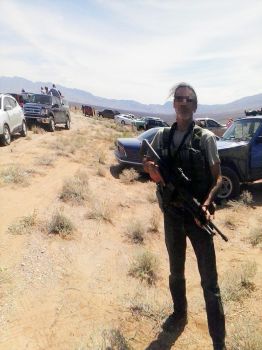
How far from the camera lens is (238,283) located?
15.9ft

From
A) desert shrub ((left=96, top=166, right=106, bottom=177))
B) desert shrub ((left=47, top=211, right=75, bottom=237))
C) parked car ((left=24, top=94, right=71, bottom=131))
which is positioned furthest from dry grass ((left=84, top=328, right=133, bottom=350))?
parked car ((left=24, top=94, right=71, bottom=131))

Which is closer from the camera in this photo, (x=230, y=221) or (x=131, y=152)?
(x=230, y=221)

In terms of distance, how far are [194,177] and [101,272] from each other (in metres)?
2.58

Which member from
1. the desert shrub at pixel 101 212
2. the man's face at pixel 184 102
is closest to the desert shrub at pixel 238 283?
the man's face at pixel 184 102

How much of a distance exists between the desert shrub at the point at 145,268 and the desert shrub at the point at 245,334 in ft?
4.44

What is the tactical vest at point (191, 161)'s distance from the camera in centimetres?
325

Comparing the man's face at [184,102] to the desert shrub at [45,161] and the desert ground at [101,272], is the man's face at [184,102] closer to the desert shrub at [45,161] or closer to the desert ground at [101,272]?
the desert ground at [101,272]

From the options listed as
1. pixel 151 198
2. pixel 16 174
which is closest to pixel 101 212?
pixel 151 198

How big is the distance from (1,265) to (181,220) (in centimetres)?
277

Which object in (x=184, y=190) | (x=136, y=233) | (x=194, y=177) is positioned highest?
(x=194, y=177)

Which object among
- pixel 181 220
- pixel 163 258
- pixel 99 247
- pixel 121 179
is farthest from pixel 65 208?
pixel 181 220

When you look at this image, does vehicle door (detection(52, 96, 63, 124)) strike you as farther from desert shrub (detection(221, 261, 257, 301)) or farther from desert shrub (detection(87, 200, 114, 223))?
desert shrub (detection(221, 261, 257, 301))

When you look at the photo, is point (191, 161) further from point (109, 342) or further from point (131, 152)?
point (131, 152)

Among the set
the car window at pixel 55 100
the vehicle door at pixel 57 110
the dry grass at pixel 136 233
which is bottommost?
the dry grass at pixel 136 233
